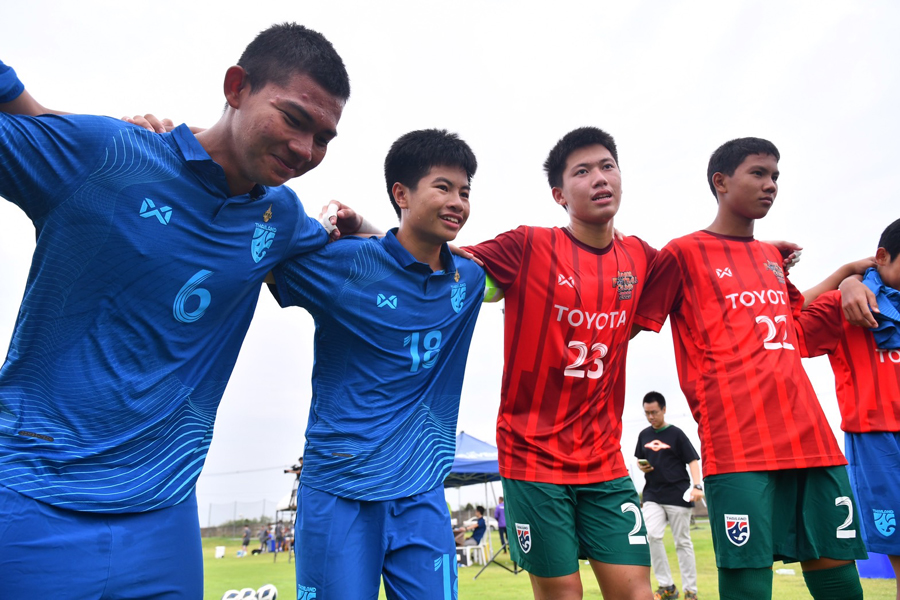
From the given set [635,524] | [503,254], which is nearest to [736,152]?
[503,254]

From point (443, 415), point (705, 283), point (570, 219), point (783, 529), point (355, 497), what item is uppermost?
point (570, 219)

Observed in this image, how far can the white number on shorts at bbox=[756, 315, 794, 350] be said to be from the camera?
3.41 metres

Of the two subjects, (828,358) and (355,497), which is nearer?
(355,497)

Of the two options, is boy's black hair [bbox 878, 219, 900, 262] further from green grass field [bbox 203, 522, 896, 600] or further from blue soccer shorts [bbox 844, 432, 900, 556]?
green grass field [bbox 203, 522, 896, 600]

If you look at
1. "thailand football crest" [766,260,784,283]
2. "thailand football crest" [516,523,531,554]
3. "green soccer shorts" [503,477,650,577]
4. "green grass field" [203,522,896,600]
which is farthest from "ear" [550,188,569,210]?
"green grass field" [203,522,896,600]

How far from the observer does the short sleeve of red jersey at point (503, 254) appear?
11.1ft

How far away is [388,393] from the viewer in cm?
267

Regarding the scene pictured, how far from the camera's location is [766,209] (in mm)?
3729

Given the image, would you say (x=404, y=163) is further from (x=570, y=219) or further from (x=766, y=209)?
(x=766, y=209)

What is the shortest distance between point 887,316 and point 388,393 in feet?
11.2

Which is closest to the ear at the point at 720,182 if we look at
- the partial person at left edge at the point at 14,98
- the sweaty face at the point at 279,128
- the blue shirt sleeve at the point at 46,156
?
the sweaty face at the point at 279,128

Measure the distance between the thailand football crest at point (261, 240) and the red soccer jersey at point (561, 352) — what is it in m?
1.30

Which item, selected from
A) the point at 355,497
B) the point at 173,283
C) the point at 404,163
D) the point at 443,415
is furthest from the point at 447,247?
the point at 173,283

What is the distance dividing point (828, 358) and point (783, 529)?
174 cm
